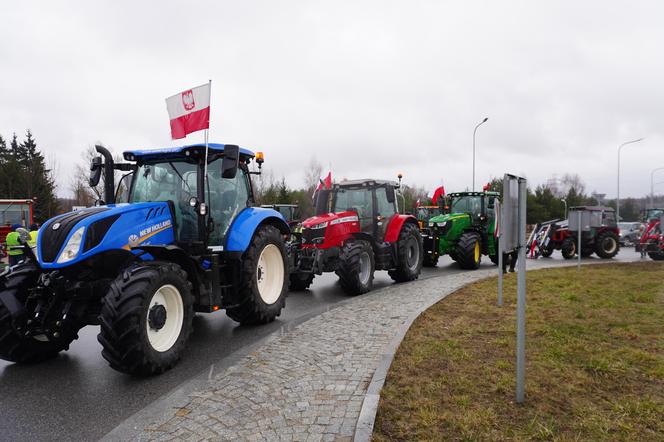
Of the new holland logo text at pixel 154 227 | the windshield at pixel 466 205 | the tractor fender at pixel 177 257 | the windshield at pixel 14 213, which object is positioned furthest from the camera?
the windshield at pixel 14 213

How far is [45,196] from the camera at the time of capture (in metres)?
32.7

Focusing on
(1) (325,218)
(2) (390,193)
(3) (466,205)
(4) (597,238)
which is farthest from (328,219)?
(4) (597,238)

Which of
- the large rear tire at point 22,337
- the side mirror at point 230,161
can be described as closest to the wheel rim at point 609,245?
the side mirror at point 230,161

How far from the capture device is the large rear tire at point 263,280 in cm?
606

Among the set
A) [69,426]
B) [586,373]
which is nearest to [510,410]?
[586,373]

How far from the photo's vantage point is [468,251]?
1300cm

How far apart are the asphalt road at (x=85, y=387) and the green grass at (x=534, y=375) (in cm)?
212

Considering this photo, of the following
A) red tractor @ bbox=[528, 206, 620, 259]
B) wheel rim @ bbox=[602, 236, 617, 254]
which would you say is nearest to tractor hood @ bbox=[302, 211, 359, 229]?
red tractor @ bbox=[528, 206, 620, 259]

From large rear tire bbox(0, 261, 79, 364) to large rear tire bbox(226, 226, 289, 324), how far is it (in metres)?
2.04

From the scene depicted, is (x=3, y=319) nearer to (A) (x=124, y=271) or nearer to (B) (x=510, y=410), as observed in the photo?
(A) (x=124, y=271)

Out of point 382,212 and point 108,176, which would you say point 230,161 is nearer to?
point 108,176

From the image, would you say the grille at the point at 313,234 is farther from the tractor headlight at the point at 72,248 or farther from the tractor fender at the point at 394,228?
the tractor headlight at the point at 72,248

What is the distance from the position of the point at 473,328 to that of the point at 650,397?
7.48 feet

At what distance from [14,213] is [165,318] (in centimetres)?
1872
